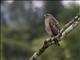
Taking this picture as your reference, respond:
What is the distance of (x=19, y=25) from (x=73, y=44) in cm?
537

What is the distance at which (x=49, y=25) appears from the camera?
5531 millimetres

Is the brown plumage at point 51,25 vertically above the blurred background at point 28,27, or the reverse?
the brown plumage at point 51,25

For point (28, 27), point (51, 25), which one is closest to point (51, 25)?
point (51, 25)

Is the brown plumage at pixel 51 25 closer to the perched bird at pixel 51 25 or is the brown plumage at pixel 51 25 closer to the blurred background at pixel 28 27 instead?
the perched bird at pixel 51 25

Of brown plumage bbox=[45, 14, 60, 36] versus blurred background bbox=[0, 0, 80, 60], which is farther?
blurred background bbox=[0, 0, 80, 60]

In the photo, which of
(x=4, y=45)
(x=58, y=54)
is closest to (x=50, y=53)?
(x=58, y=54)

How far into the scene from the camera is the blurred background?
11.4 meters

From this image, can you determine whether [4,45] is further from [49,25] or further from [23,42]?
[49,25]

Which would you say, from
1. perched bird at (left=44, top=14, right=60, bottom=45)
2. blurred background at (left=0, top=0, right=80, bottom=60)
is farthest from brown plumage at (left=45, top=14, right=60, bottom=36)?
blurred background at (left=0, top=0, right=80, bottom=60)

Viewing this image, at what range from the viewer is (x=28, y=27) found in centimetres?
1564

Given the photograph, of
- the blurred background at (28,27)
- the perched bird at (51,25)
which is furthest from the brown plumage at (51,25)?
the blurred background at (28,27)

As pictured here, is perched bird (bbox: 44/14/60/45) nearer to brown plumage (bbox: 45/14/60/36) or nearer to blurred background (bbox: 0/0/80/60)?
brown plumage (bbox: 45/14/60/36)

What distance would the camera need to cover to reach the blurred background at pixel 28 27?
450 inches

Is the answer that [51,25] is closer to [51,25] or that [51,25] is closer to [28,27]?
[51,25]
